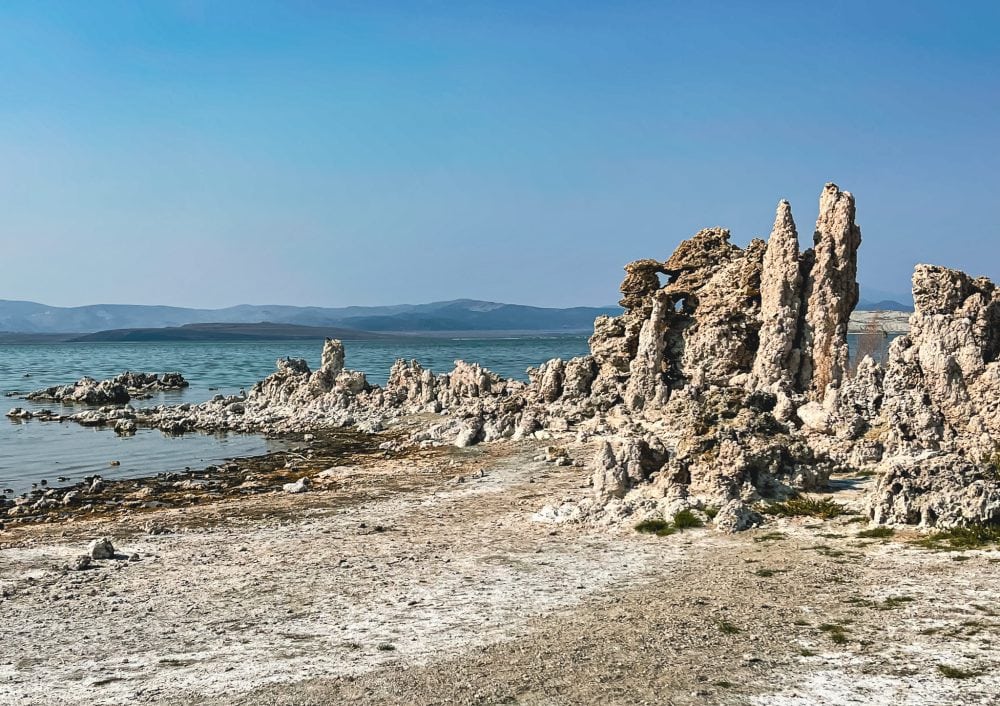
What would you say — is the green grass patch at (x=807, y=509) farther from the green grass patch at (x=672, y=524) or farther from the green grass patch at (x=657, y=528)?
the green grass patch at (x=657, y=528)

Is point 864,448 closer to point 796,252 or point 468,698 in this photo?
point 796,252

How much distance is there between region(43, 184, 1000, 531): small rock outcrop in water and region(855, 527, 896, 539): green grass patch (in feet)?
1.41

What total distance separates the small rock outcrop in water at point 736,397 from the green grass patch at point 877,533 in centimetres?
43

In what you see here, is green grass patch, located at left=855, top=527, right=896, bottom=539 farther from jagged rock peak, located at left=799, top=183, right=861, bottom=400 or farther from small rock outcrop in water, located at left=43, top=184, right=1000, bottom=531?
jagged rock peak, located at left=799, top=183, right=861, bottom=400

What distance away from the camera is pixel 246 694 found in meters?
11.2

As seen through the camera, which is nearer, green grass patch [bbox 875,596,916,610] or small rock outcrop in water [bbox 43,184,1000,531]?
→ green grass patch [bbox 875,596,916,610]

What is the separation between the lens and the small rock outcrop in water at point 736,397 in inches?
782

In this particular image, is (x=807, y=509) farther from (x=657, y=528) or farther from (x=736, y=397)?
(x=736, y=397)

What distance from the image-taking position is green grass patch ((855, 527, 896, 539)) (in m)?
16.6

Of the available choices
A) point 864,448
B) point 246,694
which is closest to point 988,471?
point 864,448

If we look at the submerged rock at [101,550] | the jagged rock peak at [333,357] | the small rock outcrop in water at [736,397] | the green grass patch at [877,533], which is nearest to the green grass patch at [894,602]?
the green grass patch at [877,533]

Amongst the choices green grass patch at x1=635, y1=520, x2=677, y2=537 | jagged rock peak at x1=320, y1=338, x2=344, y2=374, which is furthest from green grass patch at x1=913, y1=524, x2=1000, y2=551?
jagged rock peak at x1=320, y1=338, x2=344, y2=374

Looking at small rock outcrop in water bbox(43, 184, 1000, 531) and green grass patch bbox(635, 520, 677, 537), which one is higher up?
small rock outcrop in water bbox(43, 184, 1000, 531)

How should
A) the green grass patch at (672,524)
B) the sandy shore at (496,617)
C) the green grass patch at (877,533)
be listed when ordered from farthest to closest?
the green grass patch at (672,524) < the green grass patch at (877,533) < the sandy shore at (496,617)
